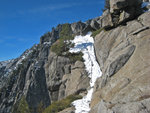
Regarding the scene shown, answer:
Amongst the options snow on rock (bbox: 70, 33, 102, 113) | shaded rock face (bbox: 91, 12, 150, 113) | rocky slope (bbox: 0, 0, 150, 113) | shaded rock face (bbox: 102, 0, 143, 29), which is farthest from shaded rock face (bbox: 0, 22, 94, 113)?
shaded rock face (bbox: 102, 0, 143, 29)

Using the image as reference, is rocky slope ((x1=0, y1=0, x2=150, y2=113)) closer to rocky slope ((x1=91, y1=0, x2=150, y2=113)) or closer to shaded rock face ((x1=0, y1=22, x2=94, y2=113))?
rocky slope ((x1=91, y1=0, x2=150, y2=113))

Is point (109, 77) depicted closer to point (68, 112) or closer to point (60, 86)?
point (68, 112)

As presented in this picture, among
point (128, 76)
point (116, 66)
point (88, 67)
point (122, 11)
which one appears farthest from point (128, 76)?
point (122, 11)

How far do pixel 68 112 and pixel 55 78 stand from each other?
52.5 ft

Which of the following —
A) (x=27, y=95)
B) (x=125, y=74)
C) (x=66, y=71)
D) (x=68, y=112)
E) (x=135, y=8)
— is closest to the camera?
(x=125, y=74)

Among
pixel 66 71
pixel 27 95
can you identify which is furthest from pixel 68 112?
pixel 27 95

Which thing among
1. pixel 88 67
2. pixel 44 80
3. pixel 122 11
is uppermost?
pixel 122 11

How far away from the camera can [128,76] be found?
12.2 meters

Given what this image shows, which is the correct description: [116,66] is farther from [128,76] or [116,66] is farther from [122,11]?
[122,11]

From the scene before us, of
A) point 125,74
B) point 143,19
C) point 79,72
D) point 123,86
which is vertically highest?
point 143,19

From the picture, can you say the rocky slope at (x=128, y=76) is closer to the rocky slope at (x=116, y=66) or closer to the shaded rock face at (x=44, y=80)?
the rocky slope at (x=116, y=66)

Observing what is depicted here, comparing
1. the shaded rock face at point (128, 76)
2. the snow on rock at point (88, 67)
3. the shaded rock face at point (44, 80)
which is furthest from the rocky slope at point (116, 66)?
the snow on rock at point (88, 67)

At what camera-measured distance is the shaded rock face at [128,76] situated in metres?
9.03

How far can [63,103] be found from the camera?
56.9ft
